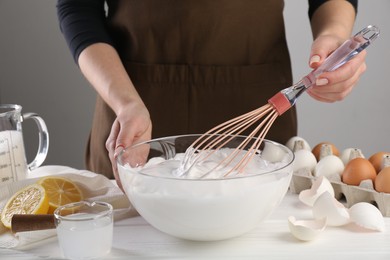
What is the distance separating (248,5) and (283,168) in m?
0.71

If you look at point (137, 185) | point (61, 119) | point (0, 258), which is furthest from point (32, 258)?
point (61, 119)

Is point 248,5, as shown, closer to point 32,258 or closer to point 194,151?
point 194,151

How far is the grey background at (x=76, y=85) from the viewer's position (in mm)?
2693

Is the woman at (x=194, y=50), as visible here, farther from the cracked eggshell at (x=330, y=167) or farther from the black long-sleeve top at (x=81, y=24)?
the cracked eggshell at (x=330, y=167)

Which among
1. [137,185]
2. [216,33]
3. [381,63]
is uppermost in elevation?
[216,33]

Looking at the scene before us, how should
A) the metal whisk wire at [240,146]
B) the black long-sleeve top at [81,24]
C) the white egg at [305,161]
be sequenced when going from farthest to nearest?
the black long-sleeve top at [81,24]
the white egg at [305,161]
the metal whisk wire at [240,146]

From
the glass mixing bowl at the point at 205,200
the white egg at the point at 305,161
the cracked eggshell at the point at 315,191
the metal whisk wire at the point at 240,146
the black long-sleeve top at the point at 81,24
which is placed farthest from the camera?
the black long-sleeve top at the point at 81,24

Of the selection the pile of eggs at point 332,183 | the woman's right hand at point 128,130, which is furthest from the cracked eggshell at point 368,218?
the woman's right hand at point 128,130

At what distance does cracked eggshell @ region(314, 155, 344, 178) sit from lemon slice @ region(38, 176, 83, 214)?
427mm

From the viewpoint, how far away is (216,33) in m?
1.48

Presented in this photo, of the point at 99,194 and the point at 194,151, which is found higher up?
the point at 194,151

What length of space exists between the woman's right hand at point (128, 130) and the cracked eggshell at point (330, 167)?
32 centimetres

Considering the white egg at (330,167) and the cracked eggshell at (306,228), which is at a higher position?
the white egg at (330,167)

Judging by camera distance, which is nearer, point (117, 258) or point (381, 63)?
point (117, 258)
